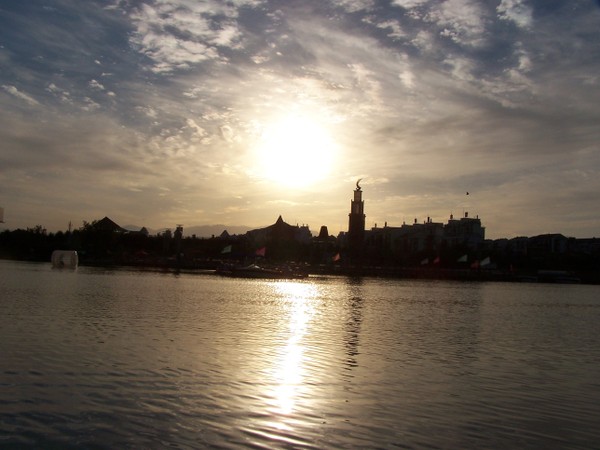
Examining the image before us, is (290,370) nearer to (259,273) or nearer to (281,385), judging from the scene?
(281,385)

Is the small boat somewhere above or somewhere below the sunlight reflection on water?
above

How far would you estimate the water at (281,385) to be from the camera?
14.5 m

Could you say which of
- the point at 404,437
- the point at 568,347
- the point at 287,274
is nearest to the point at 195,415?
the point at 404,437

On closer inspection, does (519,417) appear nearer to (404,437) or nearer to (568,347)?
(404,437)

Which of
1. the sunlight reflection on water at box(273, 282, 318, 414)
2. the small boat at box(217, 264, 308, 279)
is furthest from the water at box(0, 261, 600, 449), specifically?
the small boat at box(217, 264, 308, 279)

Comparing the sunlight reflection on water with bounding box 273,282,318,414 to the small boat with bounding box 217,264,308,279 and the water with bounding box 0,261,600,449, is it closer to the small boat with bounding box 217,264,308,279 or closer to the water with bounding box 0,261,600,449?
the water with bounding box 0,261,600,449

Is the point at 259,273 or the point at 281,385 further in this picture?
the point at 259,273

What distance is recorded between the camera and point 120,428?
14.3 m

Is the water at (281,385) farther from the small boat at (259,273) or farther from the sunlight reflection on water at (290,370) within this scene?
the small boat at (259,273)

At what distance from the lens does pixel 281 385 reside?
19562mm

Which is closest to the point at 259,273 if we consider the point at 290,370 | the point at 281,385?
the point at 290,370

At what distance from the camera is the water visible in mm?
14477

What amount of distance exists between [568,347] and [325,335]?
43.1 feet

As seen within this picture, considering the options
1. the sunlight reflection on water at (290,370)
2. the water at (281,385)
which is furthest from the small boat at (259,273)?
the sunlight reflection on water at (290,370)
